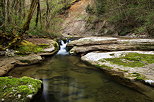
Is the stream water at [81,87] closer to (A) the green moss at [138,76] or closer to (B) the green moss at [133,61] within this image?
(A) the green moss at [138,76]

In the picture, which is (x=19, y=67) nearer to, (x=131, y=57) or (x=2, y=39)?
(x=2, y=39)

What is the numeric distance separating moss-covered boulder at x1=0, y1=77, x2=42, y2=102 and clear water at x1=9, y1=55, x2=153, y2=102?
46cm

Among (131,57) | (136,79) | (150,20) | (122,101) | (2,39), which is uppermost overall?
(150,20)

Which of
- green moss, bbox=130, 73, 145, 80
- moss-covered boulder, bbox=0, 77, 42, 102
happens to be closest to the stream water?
moss-covered boulder, bbox=0, 77, 42, 102

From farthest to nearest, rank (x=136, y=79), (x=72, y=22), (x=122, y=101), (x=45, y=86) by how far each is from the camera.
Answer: (x=72, y=22), (x=45, y=86), (x=136, y=79), (x=122, y=101)

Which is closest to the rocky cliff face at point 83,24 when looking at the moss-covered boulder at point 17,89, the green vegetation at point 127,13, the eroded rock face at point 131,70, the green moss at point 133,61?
the green vegetation at point 127,13

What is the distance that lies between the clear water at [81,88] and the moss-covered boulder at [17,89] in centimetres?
46

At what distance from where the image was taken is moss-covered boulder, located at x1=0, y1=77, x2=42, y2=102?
326 centimetres

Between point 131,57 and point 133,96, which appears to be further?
point 131,57

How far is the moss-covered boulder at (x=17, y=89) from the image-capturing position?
3263mm

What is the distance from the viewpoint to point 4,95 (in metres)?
3.29

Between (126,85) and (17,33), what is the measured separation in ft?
26.5

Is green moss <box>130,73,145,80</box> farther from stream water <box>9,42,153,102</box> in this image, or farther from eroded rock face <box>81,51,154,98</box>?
stream water <box>9,42,153,102</box>

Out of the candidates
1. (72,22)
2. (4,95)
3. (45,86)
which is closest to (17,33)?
(45,86)
